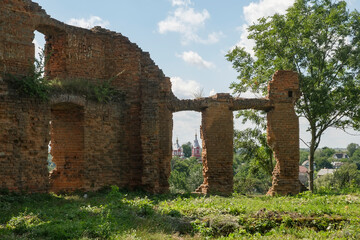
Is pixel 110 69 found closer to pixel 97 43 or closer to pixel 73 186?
pixel 97 43

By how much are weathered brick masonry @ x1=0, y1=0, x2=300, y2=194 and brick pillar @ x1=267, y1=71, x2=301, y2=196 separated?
0.12 ft

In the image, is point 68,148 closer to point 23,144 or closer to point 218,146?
point 23,144

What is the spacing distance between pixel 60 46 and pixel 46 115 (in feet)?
8.57

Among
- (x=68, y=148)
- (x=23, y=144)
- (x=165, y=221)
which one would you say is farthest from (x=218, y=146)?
(x=23, y=144)

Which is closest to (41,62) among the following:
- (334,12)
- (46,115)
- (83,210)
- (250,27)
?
(46,115)

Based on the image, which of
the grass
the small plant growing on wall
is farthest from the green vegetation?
the grass

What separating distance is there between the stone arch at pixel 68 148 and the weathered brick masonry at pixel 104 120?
0.03 m

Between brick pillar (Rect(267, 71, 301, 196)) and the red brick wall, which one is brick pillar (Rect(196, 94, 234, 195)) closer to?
brick pillar (Rect(267, 71, 301, 196))

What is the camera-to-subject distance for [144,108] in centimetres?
1248

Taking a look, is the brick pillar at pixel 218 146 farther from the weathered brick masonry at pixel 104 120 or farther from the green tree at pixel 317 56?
the green tree at pixel 317 56

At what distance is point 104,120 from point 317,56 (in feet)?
33.4

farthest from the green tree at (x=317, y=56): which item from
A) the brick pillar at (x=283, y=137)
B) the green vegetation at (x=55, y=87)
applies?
the green vegetation at (x=55, y=87)

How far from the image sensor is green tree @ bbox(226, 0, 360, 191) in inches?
664

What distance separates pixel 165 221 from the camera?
7.61m
